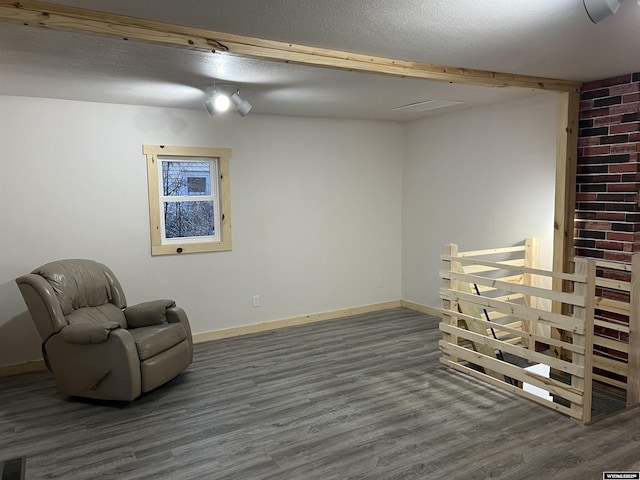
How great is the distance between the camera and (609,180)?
369 cm

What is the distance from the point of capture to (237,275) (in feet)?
16.5

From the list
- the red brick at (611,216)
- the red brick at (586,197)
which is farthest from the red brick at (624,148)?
the red brick at (611,216)

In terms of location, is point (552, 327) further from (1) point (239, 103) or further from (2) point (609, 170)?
(1) point (239, 103)

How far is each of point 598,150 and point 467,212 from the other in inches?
62.5

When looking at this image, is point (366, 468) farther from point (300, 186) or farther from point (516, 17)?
point (300, 186)

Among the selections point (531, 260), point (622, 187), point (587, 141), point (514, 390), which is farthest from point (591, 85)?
point (514, 390)

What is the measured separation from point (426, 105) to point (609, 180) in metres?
1.86

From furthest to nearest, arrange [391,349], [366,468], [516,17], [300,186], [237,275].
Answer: [300,186], [237,275], [391,349], [366,468], [516,17]

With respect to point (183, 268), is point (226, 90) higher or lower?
higher

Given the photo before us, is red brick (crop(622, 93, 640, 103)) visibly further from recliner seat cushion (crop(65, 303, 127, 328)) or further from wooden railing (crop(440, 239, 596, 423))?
recliner seat cushion (crop(65, 303, 127, 328))

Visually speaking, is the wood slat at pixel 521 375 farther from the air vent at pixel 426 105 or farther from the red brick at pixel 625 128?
the air vent at pixel 426 105

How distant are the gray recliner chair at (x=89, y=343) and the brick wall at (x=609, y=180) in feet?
11.6

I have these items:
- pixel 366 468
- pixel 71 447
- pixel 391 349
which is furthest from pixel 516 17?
pixel 71 447

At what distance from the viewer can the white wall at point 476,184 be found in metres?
4.32
